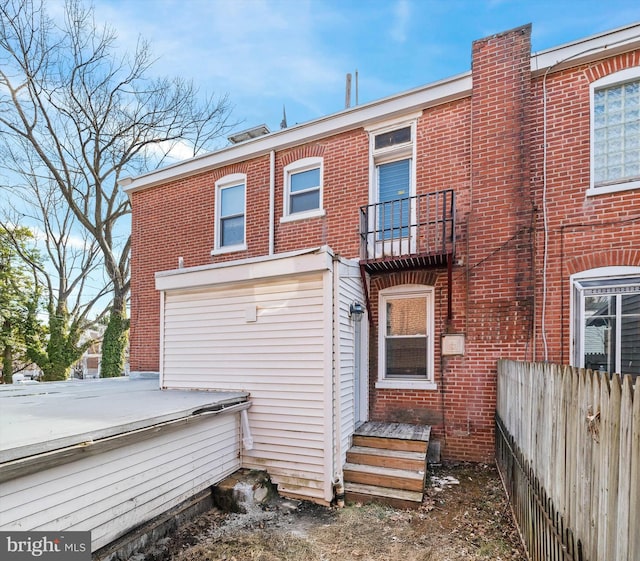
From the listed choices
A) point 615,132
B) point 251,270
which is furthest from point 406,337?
point 615,132

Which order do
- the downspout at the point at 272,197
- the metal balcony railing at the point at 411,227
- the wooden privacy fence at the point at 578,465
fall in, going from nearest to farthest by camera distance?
the wooden privacy fence at the point at 578,465
the metal balcony railing at the point at 411,227
the downspout at the point at 272,197

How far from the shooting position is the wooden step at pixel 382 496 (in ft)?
14.5

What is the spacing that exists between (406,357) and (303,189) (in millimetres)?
4139

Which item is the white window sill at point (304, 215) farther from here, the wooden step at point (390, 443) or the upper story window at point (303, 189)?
A: the wooden step at point (390, 443)

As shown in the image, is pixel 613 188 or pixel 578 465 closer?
pixel 578 465

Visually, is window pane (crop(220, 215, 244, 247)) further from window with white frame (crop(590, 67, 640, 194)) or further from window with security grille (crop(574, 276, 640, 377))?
window with white frame (crop(590, 67, 640, 194))

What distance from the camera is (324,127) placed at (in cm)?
739

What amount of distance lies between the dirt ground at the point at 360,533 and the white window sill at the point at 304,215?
512cm

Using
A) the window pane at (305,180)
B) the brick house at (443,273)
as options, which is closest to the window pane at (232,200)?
the window pane at (305,180)

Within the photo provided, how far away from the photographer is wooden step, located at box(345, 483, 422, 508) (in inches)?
174

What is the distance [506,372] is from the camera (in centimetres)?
475

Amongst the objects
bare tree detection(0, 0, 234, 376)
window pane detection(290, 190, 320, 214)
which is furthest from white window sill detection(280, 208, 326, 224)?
bare tree detection(0, 0, 234, 376)

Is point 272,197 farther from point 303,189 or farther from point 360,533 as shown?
point 360,533

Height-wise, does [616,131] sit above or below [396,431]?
above
